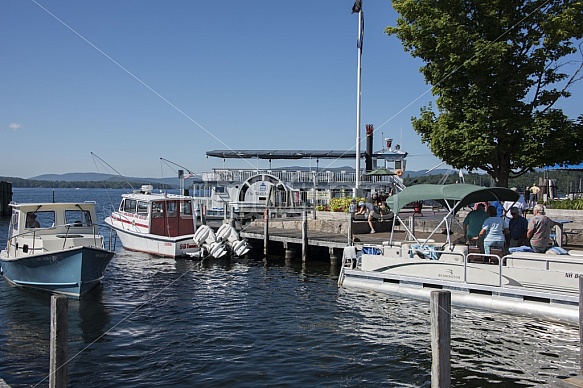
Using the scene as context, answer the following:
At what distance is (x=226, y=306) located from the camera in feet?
52.1

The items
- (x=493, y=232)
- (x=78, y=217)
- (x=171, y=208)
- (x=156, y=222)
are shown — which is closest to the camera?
(x=493, y=232)

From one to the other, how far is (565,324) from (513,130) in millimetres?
10947

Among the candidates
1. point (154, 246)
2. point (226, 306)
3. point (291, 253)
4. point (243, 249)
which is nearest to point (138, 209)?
point (154, 246)

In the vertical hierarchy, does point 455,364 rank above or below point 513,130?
below

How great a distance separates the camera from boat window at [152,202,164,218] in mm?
27438

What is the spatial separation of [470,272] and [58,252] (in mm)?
11932

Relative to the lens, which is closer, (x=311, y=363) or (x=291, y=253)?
(x=311, y=363)

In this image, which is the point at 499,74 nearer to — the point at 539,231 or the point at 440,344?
the point at 539,231

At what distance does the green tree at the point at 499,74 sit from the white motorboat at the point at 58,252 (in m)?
14.1

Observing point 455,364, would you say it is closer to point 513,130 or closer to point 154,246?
point 513,130

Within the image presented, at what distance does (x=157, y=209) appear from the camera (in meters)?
27.5

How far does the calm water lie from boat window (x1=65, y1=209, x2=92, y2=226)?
9.05ft

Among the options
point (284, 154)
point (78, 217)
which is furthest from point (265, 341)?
point (284, 154)

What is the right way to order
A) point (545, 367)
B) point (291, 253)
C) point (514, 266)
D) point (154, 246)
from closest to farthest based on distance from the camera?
point (545, 367)
point (514, 266)
point (291, 253)
point (154, 246)
